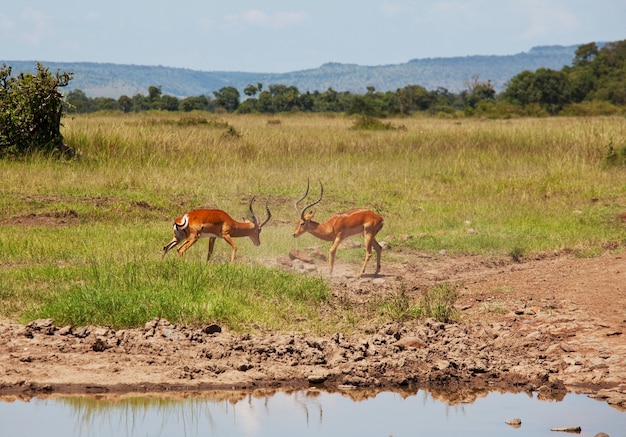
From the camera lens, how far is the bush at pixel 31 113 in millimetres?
17406

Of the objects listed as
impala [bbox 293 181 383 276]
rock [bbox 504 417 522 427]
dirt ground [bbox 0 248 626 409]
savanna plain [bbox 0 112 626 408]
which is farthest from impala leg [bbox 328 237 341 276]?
rock [bbox 504 417 522 427]

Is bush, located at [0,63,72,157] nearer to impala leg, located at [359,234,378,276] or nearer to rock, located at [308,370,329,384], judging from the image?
impala leg, located at [359,234,378,276]

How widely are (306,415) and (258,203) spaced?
28.2 ft

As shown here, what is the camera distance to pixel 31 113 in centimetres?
1764

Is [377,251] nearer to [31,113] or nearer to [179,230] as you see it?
[179,230]

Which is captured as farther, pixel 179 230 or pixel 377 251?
pixel 377 251

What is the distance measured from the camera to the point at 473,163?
19.3 metres

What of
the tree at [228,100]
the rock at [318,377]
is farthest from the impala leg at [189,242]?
the tree at [228,100]

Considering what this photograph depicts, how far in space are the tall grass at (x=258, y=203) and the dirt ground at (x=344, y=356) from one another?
473mm

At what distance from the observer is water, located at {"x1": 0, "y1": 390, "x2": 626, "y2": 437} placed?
5.78 metres

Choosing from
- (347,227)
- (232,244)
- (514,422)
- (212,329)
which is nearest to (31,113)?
(232,244)

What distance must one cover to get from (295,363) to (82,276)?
9.51 ft

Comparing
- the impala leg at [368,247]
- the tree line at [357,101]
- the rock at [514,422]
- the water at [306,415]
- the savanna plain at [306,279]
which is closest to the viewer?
the water at [306,415]

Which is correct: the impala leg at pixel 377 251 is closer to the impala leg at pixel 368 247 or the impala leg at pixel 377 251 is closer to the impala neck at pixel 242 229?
the impala leg at pixel 368 247
